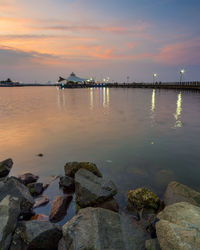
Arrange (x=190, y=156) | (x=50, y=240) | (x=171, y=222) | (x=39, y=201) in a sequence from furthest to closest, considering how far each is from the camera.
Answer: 1. (x=190, y=156)
2. (x=39, y=201)
3. (x=50, y=240)
4. (x=171, y=222)

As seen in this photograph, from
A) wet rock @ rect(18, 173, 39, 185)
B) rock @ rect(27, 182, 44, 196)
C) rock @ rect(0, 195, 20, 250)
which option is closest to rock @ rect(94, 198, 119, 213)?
rock @ rect(0, 195, 20, 250)

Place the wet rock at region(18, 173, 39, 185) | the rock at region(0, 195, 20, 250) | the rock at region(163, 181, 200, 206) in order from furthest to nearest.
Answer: the wet rock at region(18, 173, 39, 185), the rock at region(163, 181, 200, 206), the rock at region(0, 195, 20, 250)

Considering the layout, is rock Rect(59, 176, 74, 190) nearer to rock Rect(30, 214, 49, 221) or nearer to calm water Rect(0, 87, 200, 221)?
calm water Rect(0, 87, 200, 221)

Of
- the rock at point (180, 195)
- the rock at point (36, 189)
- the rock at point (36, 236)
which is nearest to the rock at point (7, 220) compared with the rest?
the rock at point (36, 236)

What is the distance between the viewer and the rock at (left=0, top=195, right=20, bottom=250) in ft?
10.9

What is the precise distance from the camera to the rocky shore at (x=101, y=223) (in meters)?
3.07

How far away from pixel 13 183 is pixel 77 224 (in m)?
2.63

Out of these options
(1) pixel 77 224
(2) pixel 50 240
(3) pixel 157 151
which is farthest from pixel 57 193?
(3) pixel 157 151

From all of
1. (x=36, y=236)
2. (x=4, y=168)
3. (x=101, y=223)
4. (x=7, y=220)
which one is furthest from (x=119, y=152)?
(x=7, y=220)

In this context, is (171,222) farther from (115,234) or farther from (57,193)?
(57,193)

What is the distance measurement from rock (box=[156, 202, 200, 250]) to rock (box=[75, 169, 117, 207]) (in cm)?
175

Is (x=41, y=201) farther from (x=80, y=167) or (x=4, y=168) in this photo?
→ (x=4, y=168)

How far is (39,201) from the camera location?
5.51 m

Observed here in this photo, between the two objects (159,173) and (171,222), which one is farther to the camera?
(159,173)
